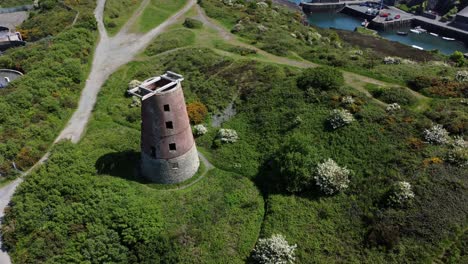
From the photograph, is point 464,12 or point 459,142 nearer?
point 459,142

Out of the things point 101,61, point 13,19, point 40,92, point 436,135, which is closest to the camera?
point 436,135

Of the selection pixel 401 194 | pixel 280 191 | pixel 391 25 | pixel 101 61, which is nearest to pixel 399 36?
pixel 391 25

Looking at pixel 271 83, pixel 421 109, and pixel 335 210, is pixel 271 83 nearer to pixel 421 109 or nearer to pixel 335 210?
pixel 421 109

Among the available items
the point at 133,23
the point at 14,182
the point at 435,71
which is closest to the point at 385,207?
the point at 435,71

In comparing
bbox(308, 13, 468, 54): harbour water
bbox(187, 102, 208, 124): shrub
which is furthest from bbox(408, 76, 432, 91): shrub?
bbox(308, 13, 468, 54): harbour water

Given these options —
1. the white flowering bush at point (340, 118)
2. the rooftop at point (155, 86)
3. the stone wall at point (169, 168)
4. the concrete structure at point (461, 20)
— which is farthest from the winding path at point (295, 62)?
the concrete structure at point (461, 20)

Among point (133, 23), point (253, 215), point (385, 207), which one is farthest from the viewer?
point (133, 23)

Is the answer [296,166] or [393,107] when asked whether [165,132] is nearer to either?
[296,166]
